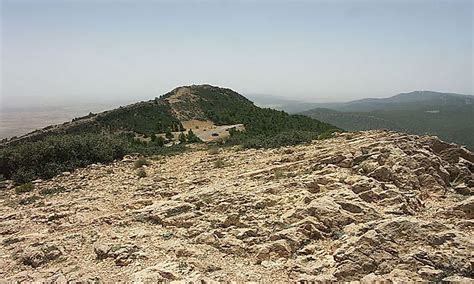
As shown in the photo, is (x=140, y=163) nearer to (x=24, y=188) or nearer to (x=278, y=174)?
(x=24, y=188)

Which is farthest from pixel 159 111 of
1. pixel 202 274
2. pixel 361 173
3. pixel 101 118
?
pixel 202 274

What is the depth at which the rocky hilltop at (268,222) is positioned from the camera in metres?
7.56

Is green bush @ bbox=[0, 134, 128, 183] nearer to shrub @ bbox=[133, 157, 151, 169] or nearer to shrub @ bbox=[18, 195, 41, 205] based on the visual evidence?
shrub @ bbox=[133, 157, 151, 169]

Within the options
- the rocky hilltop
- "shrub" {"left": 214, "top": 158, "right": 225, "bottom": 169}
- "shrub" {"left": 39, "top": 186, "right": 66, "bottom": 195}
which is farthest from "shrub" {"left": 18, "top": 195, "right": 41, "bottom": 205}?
"shrub" {"left": 214, "top": 158, "right": 225, "bottom": 169}

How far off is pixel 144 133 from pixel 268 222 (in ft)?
84.6

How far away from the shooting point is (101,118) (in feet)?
123

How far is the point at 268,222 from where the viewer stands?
9.35 meters

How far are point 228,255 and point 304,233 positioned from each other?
1.77 meters

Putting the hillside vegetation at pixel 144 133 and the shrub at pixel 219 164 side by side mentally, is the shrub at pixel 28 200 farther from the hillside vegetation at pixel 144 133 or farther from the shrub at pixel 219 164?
the shrub at pixel 219 164

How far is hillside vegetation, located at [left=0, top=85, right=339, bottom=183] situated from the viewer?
17234mm

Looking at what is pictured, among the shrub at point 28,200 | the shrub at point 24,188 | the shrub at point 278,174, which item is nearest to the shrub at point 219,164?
the shrub at point 278,174

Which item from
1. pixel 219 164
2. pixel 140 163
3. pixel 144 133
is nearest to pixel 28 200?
pixel 140 163

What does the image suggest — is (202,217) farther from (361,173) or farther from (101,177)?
(101,177)

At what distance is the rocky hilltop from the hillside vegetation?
10.4 feet
